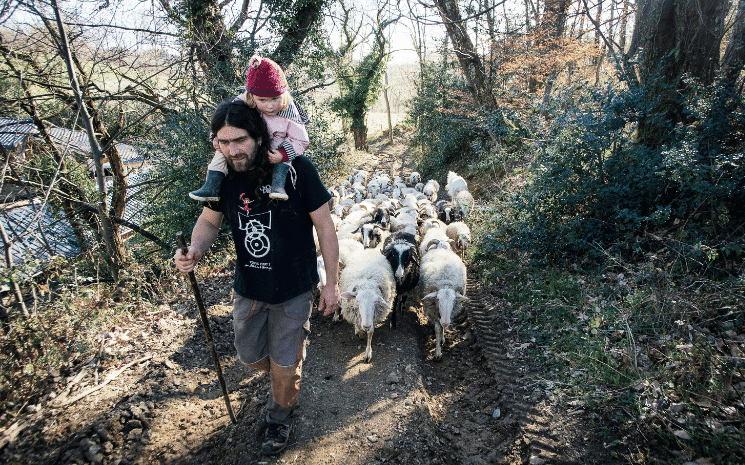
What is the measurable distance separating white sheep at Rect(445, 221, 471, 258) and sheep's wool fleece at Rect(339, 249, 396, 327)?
2.30 meters

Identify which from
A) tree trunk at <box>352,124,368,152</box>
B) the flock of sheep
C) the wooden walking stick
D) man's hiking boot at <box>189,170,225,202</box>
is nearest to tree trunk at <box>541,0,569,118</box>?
the flock of sheep

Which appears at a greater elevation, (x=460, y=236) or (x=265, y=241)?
(x=265, y=241)

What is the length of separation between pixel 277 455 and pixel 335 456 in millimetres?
490

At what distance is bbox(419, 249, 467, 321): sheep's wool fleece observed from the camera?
4.98 m

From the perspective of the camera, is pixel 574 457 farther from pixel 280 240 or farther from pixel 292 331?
pixel 280 240

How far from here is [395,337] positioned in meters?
5.06

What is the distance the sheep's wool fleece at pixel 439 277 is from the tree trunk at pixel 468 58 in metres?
6.40

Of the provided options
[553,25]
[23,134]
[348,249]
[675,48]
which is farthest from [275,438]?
[553,25]

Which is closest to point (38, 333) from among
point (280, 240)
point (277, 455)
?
point (277, 455)

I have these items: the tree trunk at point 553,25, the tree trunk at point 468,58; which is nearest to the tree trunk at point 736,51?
the tree trunk at point 553,25

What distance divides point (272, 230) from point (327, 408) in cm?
218

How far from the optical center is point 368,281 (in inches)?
196

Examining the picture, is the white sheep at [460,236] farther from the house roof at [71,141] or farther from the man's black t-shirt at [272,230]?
the house roof at [71,141]

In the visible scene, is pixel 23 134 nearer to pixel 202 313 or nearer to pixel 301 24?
pixel 202 313
